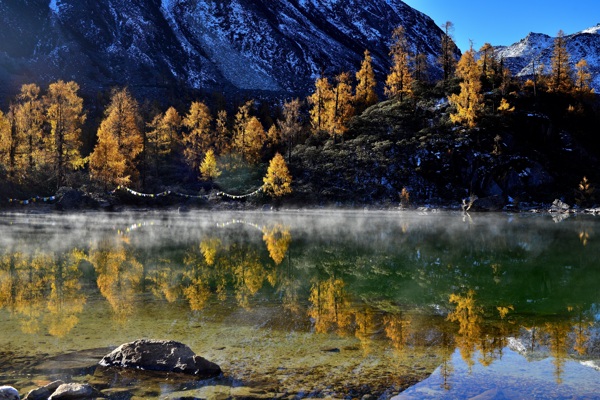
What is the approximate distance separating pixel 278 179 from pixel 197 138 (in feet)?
83.4

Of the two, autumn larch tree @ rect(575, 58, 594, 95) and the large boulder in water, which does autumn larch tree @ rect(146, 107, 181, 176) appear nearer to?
the large boulder in water

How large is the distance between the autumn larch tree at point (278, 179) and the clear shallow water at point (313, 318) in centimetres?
5285

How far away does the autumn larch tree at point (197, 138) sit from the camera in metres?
93.5

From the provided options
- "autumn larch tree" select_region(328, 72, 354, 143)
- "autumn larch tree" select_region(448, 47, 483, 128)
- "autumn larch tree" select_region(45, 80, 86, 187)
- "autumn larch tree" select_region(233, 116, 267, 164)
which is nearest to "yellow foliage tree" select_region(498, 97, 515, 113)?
"autumn larch tree" select_region(448, 47, 483, 128)

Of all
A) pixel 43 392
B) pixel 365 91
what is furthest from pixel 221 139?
pixel 43 392

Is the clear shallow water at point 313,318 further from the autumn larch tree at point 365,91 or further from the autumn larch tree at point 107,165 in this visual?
the autumn larch tree at point 365,91

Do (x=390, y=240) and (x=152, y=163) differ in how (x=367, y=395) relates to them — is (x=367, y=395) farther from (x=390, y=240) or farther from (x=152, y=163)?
(x=152, y=163)

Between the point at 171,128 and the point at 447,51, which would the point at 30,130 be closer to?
the point at 171,128

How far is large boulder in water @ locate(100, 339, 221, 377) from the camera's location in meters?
8.88

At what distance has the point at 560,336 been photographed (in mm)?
11547

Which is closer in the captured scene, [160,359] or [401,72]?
[160,359]

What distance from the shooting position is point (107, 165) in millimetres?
69938

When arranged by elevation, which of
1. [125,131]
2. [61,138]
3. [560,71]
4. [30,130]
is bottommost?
[61,138]

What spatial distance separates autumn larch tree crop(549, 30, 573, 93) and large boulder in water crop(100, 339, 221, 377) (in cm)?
11640
